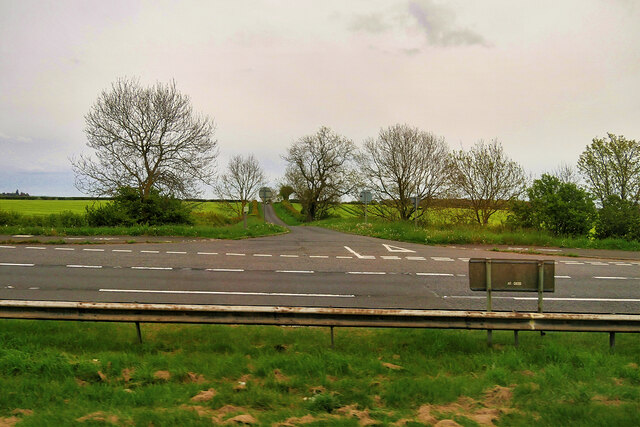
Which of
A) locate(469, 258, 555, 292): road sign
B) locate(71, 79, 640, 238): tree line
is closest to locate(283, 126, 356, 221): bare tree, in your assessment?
locate(71, 79, 640, 238): tree line

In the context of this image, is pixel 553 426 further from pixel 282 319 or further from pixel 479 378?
pixel 282 319

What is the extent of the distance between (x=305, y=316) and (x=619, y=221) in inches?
1056

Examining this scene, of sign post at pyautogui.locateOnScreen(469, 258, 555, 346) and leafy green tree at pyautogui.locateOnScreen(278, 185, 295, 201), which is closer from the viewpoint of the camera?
sign post at pyautogui.locateOnScreen(469, 258, 555, 346)

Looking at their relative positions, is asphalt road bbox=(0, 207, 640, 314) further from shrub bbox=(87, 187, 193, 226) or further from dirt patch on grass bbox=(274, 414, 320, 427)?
shrub bbox=(87, 187, 193, 226)

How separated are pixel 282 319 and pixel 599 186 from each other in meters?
35.2

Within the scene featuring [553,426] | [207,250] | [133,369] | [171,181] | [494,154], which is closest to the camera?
[553,426]

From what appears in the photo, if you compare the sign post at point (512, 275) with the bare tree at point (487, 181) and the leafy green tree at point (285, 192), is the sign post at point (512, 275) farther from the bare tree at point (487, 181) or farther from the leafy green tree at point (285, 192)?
the leafy green tree at point (285, 192)

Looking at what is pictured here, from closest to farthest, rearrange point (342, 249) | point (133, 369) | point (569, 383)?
1. point (569, 383)
2. point (133, 369)
3. point (342, 249)

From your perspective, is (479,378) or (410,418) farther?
(479,378)

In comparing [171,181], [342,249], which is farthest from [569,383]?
[171,181]

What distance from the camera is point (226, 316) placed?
6035mm

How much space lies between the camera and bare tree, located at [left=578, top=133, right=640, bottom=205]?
31.5 m

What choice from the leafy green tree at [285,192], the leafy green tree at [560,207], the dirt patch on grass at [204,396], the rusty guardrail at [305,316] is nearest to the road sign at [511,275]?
the rusty guardrail at [305,316]

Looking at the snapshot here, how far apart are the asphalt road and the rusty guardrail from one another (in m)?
2.89
